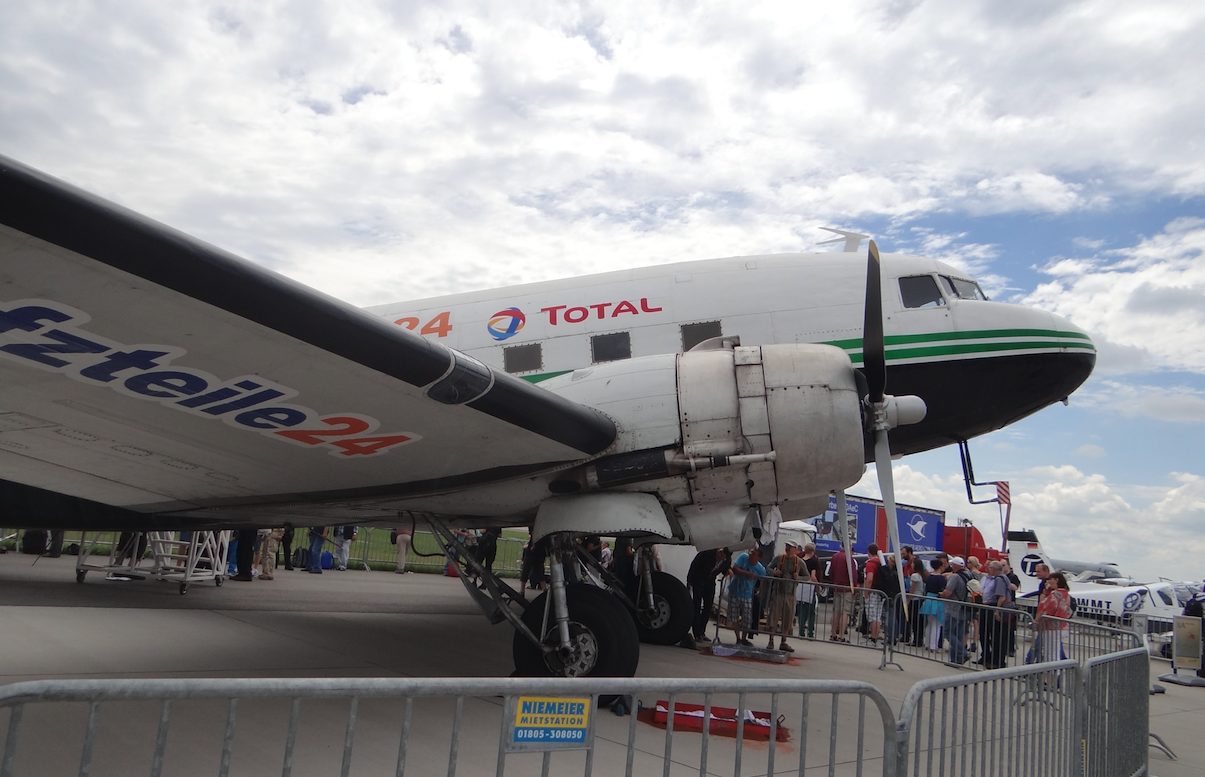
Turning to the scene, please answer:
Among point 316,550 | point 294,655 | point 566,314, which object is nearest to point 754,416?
point 566,314

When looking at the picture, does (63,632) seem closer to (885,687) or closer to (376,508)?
(376,508)

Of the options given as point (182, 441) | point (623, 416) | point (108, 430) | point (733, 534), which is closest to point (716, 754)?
point (733, 534)

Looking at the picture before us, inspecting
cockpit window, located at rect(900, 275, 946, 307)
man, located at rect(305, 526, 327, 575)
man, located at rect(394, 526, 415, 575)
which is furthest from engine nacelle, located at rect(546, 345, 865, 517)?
man, located at rect(394, 526, 415, 575)

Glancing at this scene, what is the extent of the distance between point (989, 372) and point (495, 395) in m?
6.04

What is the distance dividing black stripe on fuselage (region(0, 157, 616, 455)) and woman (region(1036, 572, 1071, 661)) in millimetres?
7121

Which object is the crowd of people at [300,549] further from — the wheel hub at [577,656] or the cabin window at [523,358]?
the wheel hub at [577,656]

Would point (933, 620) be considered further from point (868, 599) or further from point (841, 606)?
point (841, 606)

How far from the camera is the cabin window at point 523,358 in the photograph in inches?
356

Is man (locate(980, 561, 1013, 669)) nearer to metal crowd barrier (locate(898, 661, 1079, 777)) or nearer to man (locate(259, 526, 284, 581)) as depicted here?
metal crowd barrier (locate(898, 661, 1079, 777))

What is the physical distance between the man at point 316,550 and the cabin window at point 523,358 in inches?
484

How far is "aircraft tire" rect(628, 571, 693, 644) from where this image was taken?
35.0 ft


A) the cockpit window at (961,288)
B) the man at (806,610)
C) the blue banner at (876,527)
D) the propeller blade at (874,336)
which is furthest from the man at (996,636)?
the blue banner at (876,527)

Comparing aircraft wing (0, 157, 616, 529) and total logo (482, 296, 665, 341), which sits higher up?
total logo (482, 296, 665, 341)

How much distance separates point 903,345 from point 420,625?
7.00 meters
